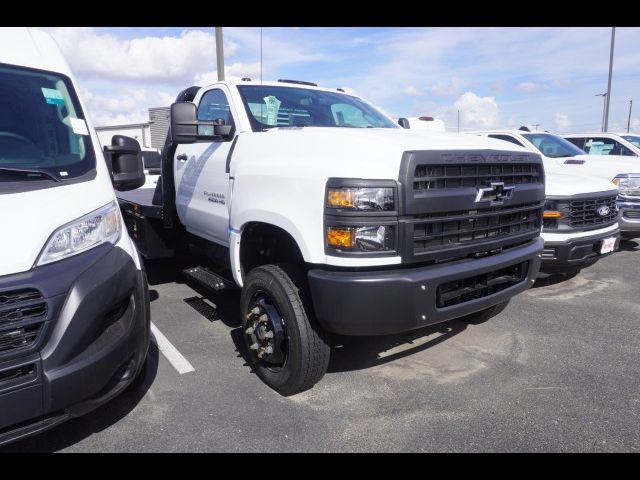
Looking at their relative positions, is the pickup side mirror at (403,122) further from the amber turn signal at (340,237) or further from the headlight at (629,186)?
the headlight at (629,186)

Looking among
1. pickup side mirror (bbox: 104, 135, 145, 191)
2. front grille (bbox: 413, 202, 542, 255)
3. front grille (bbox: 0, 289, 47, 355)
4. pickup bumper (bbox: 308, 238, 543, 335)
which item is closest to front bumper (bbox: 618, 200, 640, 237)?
front grille (bbox: 413, 202, 542, 255)

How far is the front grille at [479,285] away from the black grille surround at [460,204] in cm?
15

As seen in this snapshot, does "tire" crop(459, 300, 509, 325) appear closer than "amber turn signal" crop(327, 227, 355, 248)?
No

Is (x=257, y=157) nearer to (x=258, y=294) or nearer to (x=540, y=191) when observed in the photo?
(x=258, y=294)

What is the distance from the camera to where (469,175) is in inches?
110

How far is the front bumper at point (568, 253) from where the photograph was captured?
15.7ft

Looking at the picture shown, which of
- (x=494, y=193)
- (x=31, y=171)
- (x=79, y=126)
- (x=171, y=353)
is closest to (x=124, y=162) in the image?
(x=79, y=126)

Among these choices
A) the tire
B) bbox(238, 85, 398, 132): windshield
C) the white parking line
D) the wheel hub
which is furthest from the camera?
the tire

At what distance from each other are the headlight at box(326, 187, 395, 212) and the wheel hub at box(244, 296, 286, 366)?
92 centimetres

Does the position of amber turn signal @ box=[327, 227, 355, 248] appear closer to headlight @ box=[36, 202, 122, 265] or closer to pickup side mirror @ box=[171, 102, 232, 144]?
headlight @ box=[36, 202, 122, 265]

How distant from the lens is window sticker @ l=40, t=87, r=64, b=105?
284 centimetres
